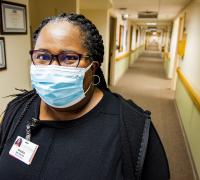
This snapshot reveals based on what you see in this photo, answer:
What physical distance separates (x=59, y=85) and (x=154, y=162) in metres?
0.49

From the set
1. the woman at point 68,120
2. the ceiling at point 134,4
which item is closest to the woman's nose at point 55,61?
the woman at point 68,120

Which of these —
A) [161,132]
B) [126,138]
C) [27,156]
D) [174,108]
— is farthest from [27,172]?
[174,108]

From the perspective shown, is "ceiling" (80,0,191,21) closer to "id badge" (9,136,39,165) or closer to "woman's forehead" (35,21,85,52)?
"woman's forehead" (35,21,85,52)

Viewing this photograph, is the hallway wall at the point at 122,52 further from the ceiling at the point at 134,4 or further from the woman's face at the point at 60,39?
the woman's face at the point at 60,39

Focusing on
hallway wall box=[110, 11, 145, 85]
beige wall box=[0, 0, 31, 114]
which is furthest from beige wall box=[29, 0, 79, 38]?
hallway wall box=[110, 11, 145, 85]

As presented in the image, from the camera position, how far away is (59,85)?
0.93 meters

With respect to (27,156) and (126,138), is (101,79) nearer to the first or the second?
(126,138)

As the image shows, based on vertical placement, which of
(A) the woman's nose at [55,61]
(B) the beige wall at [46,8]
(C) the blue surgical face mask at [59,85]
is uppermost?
(B) the beige wall at [46,8]

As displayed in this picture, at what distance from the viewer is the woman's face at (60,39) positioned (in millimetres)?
842

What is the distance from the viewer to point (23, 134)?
943mm

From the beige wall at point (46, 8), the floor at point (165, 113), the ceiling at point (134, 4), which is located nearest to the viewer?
the floor at point (165, 113)

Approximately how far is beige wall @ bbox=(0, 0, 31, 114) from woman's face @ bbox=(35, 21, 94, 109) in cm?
129

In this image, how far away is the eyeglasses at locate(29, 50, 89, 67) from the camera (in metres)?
0.86

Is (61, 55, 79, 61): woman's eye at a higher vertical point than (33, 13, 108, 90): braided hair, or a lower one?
lower
